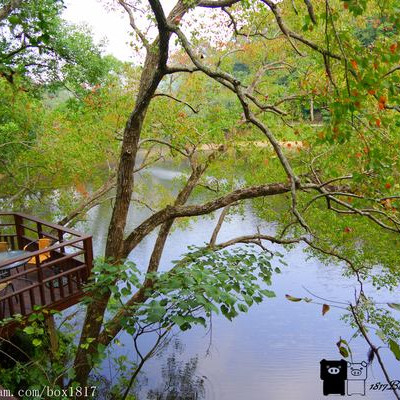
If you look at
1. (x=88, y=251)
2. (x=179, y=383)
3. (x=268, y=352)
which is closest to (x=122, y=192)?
(x=88, y=251)

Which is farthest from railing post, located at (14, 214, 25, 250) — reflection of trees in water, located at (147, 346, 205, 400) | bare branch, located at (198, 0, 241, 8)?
bare branch, located at (198, 0, 241, 8)

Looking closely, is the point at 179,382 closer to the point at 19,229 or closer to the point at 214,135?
the point at 19,229

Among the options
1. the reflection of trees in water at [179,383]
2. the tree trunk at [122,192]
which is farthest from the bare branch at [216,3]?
the reflection of trees in water at [179,383]

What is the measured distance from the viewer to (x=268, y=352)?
9.96 meters

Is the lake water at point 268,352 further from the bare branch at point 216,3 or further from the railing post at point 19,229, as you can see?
the bare branch at point 216,3

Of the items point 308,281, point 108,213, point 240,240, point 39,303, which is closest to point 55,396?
point 39,303

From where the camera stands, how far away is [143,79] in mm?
5484

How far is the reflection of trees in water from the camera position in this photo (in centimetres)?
849

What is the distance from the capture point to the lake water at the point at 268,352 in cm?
877

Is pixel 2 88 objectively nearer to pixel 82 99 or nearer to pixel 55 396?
pixel 82 99

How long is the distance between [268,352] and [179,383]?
236 centimetres

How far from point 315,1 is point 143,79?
3239mm

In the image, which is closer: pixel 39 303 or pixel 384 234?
pixel 39 303

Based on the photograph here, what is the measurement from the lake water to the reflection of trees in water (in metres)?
0.02
